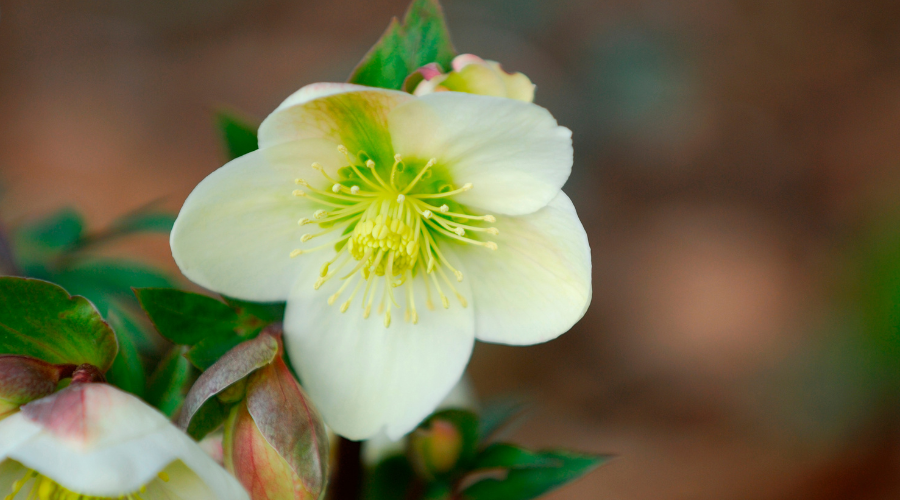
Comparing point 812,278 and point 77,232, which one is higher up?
point 77,232

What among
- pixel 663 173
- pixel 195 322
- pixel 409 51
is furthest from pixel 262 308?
pixel 663 173

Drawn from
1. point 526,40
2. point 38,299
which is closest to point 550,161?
point 38,299

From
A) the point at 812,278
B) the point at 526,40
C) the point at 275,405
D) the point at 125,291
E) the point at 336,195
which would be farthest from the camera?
the point at 526,40

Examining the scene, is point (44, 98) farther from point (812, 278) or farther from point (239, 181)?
point (812, 278)

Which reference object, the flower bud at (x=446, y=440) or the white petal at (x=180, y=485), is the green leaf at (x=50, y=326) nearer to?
the white petal at (x=180, y=485)

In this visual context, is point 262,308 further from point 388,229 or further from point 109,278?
point 109,278

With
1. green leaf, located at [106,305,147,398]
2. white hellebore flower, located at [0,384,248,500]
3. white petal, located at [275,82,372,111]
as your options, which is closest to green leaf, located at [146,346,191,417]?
green leaf, located at [106,305,147,398]

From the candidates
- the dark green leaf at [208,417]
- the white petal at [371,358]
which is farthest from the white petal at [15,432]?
the white petal at [371,358]
